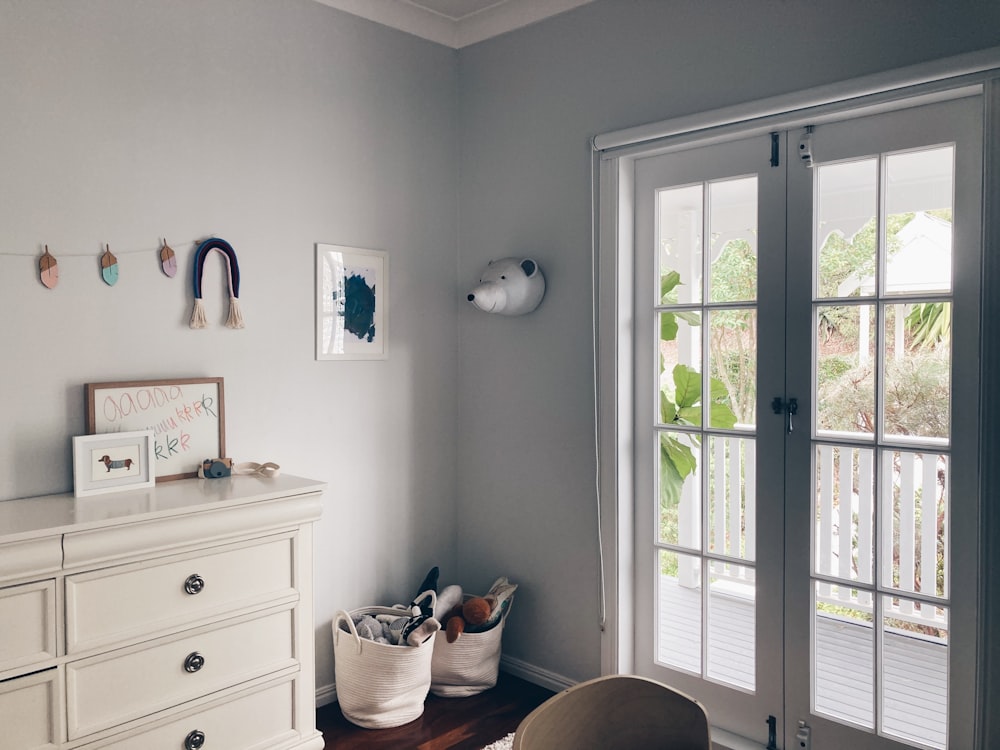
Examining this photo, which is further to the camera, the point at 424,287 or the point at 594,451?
the point at 424,287

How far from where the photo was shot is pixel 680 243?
2.67 meters

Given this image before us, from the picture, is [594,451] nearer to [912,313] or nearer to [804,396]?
[804,396]

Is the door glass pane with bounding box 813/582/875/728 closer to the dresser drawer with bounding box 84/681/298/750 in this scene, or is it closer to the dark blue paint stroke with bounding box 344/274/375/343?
the dresser drawer with bounding box 84/681/298/750

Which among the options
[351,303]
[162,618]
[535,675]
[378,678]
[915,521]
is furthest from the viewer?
[535,675]

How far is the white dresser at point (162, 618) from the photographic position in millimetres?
1854

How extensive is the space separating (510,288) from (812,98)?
1.17 m

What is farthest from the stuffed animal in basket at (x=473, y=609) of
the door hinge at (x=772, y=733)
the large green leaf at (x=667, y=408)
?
the door hinge at (x=772, y=733)

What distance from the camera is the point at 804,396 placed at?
2354mm

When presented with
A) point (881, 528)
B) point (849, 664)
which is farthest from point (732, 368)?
point (849, 664)

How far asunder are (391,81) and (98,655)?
2253 mm

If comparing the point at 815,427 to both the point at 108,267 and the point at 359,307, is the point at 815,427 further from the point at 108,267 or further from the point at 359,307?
the point at 108,267

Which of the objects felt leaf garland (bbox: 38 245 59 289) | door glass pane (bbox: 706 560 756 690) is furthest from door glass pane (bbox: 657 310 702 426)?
felt leaf garland (bbox: 38 245 59 289)

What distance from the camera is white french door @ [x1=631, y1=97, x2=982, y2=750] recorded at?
2.12m

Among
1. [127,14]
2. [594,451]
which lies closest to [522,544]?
[594,451]
